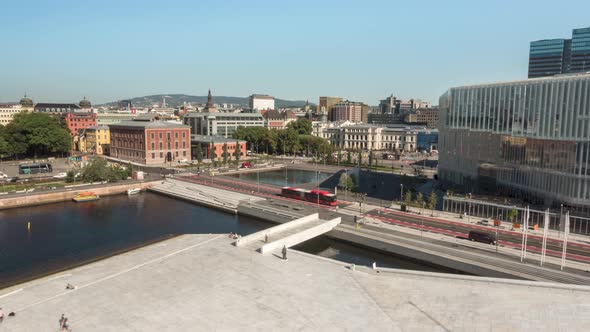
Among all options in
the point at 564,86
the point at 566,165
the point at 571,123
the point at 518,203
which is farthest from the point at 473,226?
the point at 564,86

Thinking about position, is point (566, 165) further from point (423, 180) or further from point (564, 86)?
point (423, 180)

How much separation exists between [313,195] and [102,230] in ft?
87.5

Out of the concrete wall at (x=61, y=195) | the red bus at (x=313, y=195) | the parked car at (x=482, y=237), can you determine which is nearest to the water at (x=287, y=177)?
the red bus at (x=313, y=195)

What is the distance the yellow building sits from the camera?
122 m

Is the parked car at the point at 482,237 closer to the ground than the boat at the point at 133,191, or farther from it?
farther from it

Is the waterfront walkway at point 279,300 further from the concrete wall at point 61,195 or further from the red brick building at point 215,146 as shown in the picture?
the red brick building at point 215,146

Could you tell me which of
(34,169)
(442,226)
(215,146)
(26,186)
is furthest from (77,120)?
(442,226)

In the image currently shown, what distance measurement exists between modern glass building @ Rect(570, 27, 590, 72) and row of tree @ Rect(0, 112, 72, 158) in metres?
186

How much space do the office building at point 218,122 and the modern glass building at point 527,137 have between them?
86808mm

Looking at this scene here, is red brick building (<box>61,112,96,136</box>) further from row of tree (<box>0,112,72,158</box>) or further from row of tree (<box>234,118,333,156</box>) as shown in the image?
row of tree (<box>234,118,333,156</box>)

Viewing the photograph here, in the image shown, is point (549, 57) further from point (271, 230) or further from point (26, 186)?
point (26, 186)

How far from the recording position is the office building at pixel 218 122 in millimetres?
133875

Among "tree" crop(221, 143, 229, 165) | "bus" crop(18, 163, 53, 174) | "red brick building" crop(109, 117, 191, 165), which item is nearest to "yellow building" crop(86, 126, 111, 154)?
"red brick building" crop(109, 117, 191, 165)

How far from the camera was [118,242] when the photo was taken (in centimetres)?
4366
